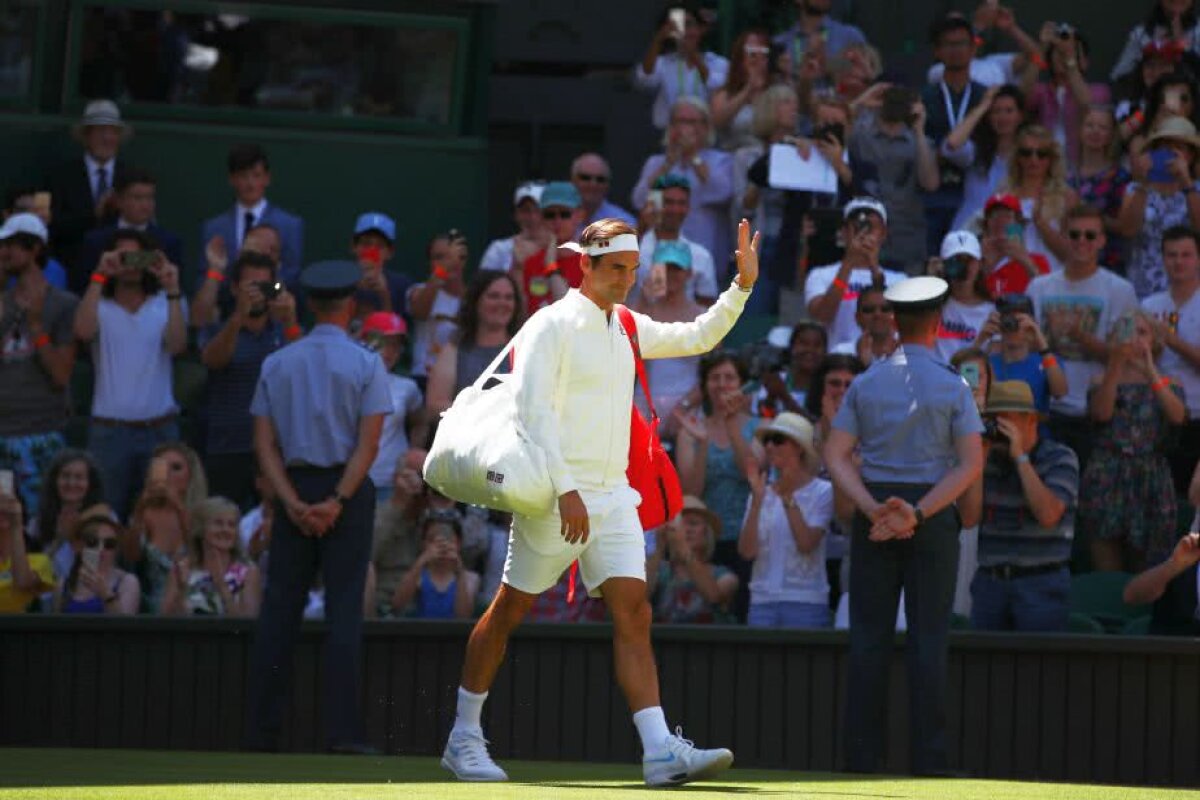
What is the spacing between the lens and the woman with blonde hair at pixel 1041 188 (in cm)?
1423

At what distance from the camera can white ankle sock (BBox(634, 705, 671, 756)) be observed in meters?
7.85

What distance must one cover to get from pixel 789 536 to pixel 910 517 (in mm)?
2029

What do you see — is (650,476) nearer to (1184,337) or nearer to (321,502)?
(321,502)

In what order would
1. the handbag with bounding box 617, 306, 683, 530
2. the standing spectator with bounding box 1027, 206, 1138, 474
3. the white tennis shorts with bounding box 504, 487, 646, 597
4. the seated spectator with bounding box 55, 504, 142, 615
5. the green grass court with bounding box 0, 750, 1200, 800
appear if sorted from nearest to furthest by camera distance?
the green grass court with bounding box 0, 750, 1200, 800
the white tennis shorts with bounding box 504, 487, 646, 597
the handbag with bounding box 617, 306, 683, 530
the seated spectator with bounding box 55, 504, 142, 615
the standing spectator with bounding box 1027, 206, 1138, 474

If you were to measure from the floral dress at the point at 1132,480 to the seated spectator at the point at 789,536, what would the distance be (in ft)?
5.48

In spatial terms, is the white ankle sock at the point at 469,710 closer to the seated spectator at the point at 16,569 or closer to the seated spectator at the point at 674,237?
the seated spectator at the point at 16,569

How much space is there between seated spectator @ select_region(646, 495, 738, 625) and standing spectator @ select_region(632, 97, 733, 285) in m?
3.76

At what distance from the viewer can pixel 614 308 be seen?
8.20m

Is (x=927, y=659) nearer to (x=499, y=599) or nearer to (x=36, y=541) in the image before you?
(x=499, y=599)

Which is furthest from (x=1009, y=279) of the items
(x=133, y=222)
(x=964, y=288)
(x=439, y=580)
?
(x=133, y=222)

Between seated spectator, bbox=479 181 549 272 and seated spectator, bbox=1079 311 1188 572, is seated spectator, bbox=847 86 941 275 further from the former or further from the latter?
seated spectator, bbox=1079 311 1188 572

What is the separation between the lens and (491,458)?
8023 mm

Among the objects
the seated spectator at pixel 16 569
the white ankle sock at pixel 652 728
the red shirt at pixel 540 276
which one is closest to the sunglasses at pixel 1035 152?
the red shirt at pixel 540 276

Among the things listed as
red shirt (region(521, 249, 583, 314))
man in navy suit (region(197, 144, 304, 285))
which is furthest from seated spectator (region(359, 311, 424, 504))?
man in navy suit (region(197, 144, 304, 285))
